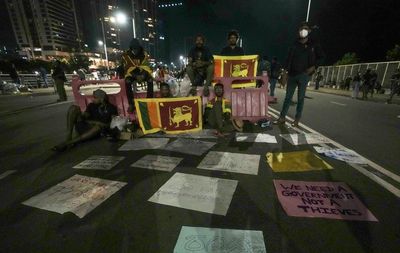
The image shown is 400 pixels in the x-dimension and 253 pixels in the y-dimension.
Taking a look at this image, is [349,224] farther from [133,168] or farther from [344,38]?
[344,38]

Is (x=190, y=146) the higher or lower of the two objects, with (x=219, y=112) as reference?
lower

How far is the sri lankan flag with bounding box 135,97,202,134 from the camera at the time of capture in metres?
5.25

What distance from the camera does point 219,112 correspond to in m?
5.15

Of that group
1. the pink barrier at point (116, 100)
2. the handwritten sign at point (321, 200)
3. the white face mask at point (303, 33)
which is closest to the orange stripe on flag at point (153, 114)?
the pink barrier at point (116, 100)

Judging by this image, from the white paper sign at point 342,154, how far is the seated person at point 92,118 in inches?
165

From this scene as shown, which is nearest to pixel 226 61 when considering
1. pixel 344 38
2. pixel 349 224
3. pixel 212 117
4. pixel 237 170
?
Answer: pixel 212 117

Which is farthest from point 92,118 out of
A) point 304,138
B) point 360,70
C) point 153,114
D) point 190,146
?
point 360,70

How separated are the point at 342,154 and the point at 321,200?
1687 mm

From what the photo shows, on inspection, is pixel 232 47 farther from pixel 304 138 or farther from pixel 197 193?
pixel 197 193

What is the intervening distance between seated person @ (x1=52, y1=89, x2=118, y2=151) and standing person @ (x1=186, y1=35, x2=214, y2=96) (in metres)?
2.18

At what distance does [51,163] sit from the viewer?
3717 millimetres

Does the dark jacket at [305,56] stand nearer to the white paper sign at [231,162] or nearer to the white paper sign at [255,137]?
the white paper sign at [255,137]

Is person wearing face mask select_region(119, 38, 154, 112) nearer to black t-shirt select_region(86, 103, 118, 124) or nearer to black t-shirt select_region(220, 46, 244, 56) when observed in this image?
black t-shirt select_region(86, 103, 118, 124)

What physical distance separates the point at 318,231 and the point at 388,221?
70cm
